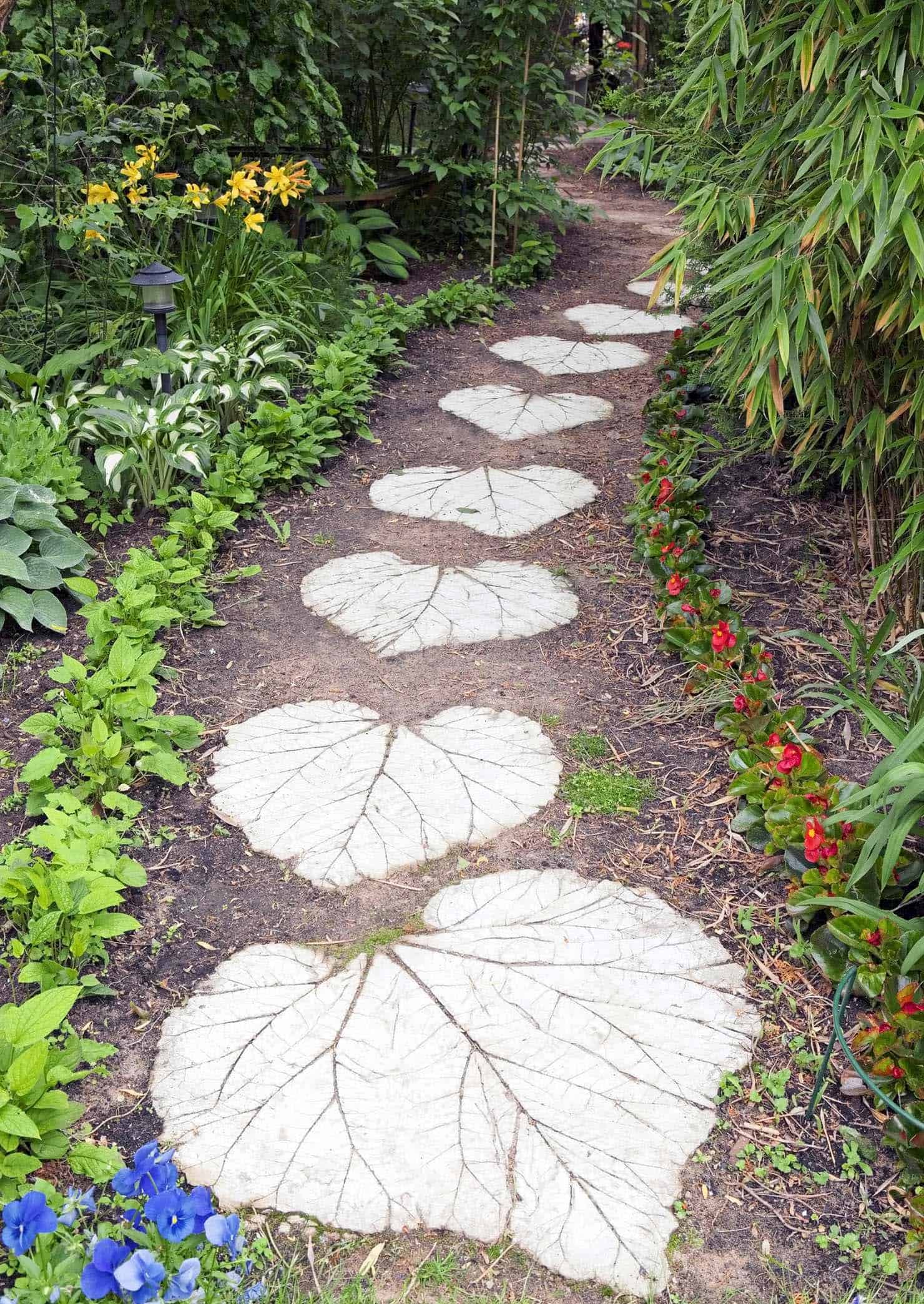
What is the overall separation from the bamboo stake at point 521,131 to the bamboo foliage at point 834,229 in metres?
2.87

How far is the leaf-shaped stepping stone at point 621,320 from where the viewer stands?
4738mm

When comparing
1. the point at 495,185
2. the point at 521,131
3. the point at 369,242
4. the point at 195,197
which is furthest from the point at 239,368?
the point at 521,131

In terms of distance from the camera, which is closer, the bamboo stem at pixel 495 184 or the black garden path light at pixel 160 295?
the black garden path light at pixel 160 295

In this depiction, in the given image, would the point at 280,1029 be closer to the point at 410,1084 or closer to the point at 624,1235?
the point at 410,1084

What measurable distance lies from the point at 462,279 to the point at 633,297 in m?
0.85

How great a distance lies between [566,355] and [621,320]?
639mm

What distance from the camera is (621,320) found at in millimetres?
4879

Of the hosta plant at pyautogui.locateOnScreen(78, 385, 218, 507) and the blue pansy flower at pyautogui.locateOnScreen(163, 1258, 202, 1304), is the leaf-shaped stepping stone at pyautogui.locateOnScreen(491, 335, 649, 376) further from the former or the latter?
the blue pansy flower at pyautogui.locateOnScreen(163, 1258, 202, 1304)

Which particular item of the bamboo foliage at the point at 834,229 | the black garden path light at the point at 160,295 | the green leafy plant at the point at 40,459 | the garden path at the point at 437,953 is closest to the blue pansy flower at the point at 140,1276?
the garden path at the point at 437,953

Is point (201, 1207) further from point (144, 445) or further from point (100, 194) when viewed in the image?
point (100, 194)

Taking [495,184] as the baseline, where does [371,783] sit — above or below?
below

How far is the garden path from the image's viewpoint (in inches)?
53.1

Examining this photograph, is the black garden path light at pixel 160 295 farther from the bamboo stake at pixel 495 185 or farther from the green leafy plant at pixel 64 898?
the bamboo stake at pixel 495 185

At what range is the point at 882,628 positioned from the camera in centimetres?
181
